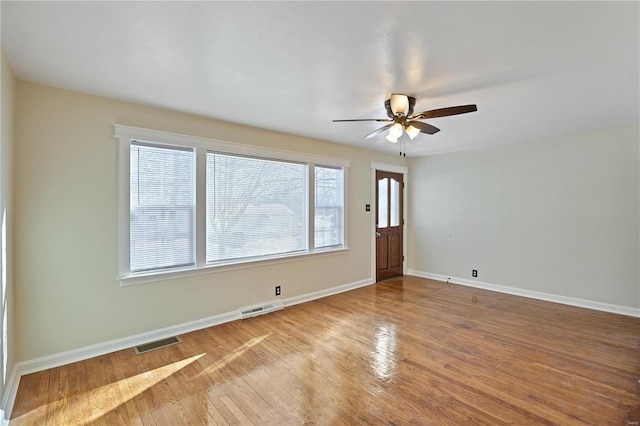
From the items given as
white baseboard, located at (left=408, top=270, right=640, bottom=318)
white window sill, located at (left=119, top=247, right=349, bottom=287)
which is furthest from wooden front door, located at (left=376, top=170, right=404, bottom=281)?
white window sill, located at (left=119, top=247, right=349, bottom=287)

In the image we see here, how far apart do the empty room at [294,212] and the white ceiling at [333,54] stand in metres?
0.02

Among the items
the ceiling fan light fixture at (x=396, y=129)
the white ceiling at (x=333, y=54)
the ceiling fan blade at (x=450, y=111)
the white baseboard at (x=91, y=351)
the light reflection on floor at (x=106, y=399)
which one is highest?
the white ceiling at (x=333, y=54)

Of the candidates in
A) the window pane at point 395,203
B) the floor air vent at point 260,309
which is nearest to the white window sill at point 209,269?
the floor air vent at point 260,309

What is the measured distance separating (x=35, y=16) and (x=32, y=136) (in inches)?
51.6

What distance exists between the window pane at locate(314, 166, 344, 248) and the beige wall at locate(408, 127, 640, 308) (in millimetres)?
2091

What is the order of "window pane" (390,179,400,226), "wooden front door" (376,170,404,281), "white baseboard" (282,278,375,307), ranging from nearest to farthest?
"white baseboard" (282,278,375,307) < "wooden front door" (376,170,404,281) < "window pane" (390,179,400,226)

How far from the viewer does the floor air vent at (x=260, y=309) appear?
3.85 metres

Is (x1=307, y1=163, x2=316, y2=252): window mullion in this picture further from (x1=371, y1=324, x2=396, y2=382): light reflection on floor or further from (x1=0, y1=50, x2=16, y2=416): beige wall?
(x1=0, y1=50, x2=16, y2=416): beige wall

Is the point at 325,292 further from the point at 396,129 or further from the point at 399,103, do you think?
the point at 399,103

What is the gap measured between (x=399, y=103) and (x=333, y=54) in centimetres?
93

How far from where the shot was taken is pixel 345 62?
2244 millimetres

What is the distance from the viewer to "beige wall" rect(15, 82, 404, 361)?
8.46 feet

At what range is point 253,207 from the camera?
4.02 metres

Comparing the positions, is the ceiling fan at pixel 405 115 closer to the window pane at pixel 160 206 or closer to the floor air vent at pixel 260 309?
the window pane at pixel 160 206
